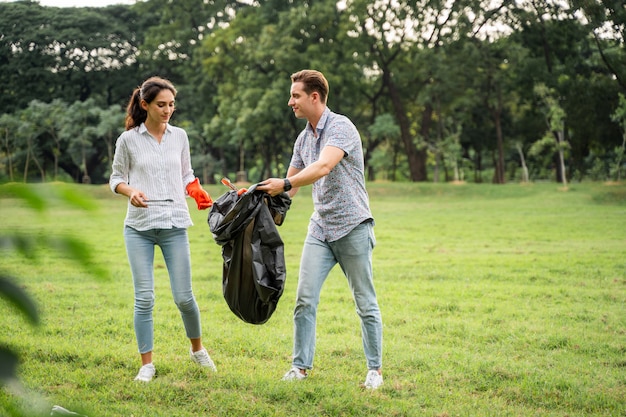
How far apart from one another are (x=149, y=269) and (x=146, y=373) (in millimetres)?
700

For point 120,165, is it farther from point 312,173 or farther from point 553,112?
point 553,112

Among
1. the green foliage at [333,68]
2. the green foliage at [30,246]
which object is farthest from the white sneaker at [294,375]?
the green foliage at [333,68]

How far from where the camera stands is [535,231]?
55.2ft

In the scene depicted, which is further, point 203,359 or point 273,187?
point 203,359

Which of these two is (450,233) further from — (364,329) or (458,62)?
(458,62)

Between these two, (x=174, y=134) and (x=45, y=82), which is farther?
(x=45, y=82)

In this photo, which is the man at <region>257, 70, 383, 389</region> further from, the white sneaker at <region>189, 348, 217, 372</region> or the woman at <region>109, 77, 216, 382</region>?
the woman at <region>109, 77, 216, 382</region>

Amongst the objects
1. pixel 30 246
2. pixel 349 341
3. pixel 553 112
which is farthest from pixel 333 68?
pixel 30 246

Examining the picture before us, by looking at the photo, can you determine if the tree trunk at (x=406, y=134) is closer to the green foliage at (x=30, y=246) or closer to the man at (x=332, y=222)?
the man at (x=332, y=222)

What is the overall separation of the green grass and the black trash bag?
23.6 inches

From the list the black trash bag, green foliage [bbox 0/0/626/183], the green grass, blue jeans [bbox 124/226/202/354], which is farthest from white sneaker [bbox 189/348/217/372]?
green foliage [bbox 0/0/626/183]

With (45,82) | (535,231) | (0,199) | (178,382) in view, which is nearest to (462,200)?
(535,231)

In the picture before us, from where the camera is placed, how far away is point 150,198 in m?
4.77

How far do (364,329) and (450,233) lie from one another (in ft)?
40.5
